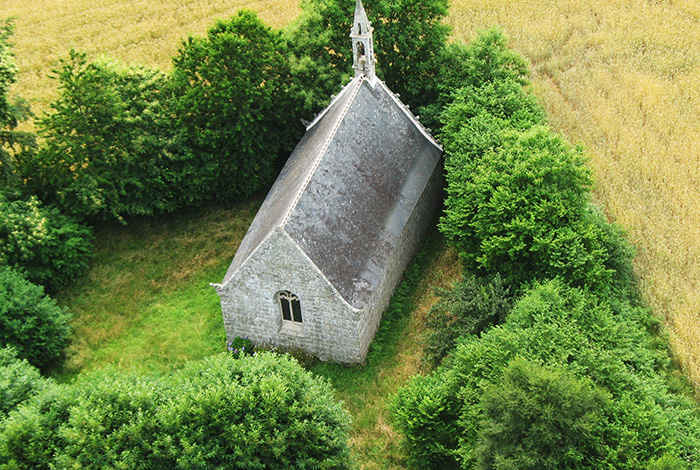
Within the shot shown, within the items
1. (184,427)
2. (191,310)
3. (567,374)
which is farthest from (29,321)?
(567,374)

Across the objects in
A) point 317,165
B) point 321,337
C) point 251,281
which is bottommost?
point 321,337

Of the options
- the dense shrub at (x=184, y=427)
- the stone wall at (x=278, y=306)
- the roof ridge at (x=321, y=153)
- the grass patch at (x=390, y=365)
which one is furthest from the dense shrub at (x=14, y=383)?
the grass patch at (x=390, y=365)

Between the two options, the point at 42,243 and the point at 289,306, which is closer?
the point at 289,306

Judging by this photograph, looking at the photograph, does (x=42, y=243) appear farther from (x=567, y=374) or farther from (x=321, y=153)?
(x=567, y=374)

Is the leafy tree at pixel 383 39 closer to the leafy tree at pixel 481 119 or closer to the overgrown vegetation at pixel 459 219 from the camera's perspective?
the overgrown vegetation at pixel 459 219

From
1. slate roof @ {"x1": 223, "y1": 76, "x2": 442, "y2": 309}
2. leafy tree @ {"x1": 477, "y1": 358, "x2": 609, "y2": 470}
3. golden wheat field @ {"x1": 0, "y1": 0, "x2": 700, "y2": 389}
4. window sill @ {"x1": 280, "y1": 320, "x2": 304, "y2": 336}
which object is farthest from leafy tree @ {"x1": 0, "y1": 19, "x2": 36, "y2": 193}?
leafy tree @ {"x1": 477, "y1": 358, "x2": 609, "y2": 470}

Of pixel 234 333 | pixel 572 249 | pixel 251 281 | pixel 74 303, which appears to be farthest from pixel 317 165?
pixel 74 303

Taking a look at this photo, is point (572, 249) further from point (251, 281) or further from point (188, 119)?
point (188, 119)

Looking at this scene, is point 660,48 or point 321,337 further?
point 660,48
